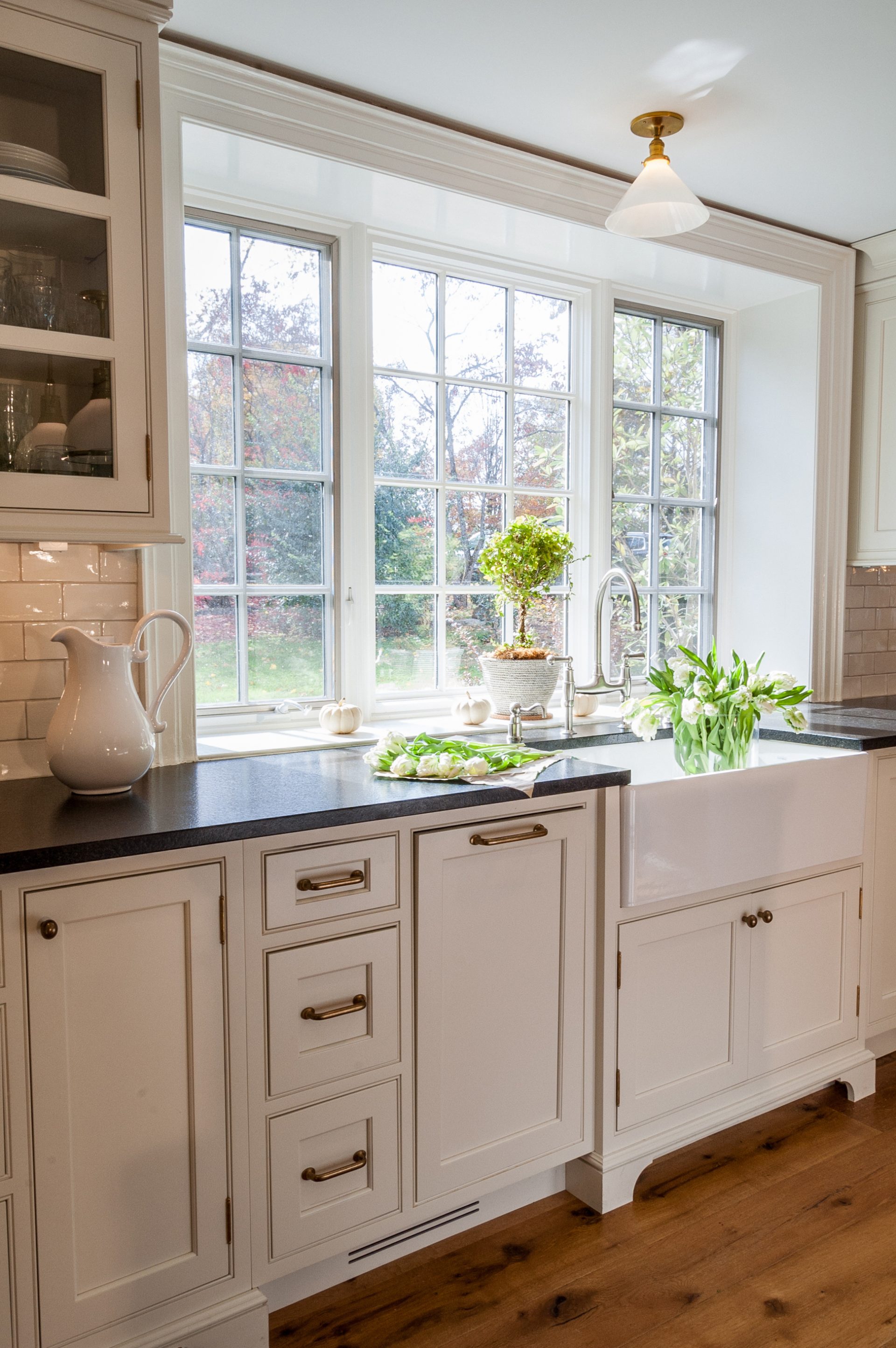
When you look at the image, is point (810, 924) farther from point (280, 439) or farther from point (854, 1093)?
point (280, 439)

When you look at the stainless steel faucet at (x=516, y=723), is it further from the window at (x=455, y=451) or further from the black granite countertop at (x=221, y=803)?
the window at (x=455, y=451)

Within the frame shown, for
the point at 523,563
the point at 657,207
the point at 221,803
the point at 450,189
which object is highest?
the point at 450,189

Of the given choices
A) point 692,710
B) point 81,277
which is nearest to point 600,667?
point 692,710

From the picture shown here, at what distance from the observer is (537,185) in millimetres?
2457

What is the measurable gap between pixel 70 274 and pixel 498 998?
1575 mm

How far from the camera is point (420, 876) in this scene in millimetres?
1751

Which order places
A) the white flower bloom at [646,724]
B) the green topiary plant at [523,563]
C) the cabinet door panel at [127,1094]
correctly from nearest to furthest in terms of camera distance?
the cabinet door panel at [127,1094] < the white flower bloom at [646,724] < the green topiary plant at [523,563]

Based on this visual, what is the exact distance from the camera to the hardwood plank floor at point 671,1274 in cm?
171

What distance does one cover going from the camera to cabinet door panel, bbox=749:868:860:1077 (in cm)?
231

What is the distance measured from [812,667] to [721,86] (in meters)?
1.83

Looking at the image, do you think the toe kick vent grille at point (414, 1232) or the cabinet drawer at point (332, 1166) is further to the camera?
the toe kick vent grille at point (414, 1232)

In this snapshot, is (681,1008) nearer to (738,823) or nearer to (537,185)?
(738,823)

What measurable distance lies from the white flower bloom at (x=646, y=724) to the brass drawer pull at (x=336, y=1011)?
105 cm

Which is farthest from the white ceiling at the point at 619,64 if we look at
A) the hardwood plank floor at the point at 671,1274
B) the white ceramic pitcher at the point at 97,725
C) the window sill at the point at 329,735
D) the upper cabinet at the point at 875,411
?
the hardwood plank floor at the point at 671,1274
